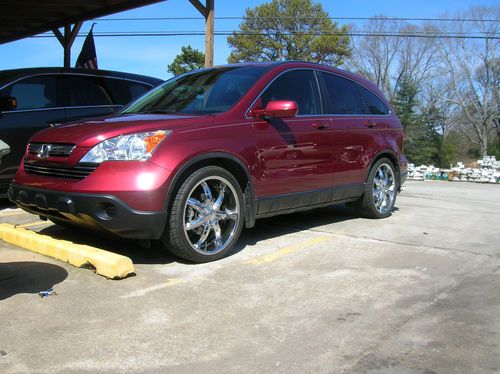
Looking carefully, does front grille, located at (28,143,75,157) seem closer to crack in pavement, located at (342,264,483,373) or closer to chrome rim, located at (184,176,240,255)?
chrome rim, located at (184,176,240,255)

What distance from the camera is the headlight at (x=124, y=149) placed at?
4117 millimetres

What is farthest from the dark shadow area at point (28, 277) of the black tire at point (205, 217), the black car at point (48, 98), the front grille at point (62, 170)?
the black car at point (48, 98)

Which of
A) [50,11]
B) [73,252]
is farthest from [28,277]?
[50,11]

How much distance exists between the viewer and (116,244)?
5066mm

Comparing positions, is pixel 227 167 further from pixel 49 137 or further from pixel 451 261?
pixel 451 261

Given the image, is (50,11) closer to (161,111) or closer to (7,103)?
(7,103)

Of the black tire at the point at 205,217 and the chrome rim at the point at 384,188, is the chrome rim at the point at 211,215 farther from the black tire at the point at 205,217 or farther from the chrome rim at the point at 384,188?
the chrome rim at the point at 384,188

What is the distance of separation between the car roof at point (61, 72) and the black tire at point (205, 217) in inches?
144

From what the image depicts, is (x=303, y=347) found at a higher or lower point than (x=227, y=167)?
lower

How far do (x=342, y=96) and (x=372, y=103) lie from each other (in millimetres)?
739

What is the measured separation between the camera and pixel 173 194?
427cm

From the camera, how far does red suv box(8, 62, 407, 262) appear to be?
409 centimetres

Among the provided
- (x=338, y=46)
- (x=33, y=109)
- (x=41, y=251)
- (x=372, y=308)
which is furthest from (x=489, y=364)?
(x=338, y=46)

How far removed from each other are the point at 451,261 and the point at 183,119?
108 inches
